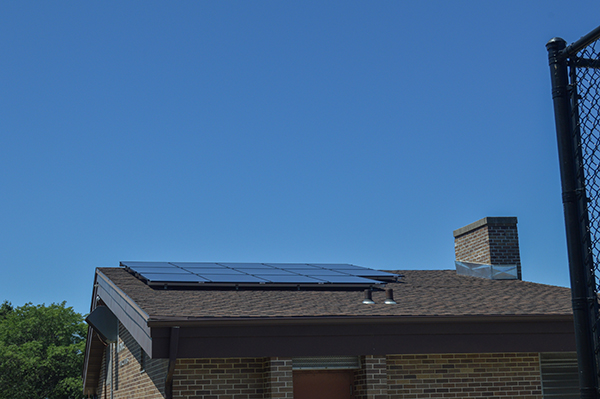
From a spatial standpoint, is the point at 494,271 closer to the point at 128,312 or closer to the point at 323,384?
the point at 323,384

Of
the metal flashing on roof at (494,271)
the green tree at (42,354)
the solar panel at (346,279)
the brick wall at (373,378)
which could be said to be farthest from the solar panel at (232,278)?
the green tree at (42,354)

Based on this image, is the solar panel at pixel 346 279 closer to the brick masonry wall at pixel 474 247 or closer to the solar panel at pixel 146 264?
the solar panel at pixel 146 264

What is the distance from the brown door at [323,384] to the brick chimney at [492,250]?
6445 millimetres

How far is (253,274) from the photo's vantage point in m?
13.3

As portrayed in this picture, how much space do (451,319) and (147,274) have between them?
5774 mm

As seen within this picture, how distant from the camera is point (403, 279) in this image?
1466cm

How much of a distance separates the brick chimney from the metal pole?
40.0 feet

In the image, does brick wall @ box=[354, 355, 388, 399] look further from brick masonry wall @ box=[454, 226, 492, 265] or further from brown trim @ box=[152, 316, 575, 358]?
brick masonry wall @ box=[454, 226, 492, 265]

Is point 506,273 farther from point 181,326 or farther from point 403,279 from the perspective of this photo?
point 181,326

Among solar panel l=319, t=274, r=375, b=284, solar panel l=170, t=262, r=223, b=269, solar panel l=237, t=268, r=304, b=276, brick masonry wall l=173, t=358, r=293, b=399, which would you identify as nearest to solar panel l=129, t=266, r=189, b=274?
solar panel l=170, t=262, r=223, b=269

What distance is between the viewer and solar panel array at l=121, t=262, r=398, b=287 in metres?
12.1

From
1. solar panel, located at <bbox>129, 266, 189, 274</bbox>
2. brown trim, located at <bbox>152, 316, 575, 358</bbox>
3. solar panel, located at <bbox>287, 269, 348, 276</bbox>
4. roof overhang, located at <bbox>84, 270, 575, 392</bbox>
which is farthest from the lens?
solar panel, located at <bbox>287, 269, 348, 276</bbox>

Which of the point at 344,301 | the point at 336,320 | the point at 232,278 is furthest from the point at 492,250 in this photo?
the point at 336,320

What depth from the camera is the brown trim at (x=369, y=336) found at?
8.78 meters
